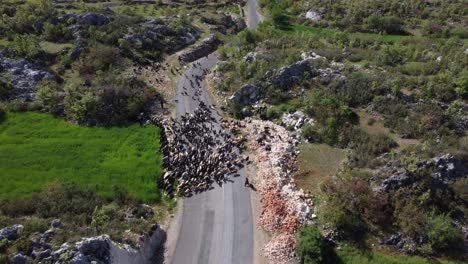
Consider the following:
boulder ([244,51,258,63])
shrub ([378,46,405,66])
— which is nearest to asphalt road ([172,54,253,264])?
boulder ([244,51,258,63])

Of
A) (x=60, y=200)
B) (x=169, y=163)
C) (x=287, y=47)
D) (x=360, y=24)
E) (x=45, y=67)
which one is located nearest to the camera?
(x=60, y=200)

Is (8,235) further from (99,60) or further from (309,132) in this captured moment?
(99,60)

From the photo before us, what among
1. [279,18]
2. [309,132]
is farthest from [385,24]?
[309,132]

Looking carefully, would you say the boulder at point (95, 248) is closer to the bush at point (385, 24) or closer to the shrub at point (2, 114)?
the shrub at point (2, 114)

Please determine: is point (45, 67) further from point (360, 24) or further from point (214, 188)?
point (360, 24)

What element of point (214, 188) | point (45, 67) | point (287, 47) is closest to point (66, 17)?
point (45, 67)

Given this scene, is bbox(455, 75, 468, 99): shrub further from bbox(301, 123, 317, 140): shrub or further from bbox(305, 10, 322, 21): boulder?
bbox(305, 10, 322, 21): boulder
